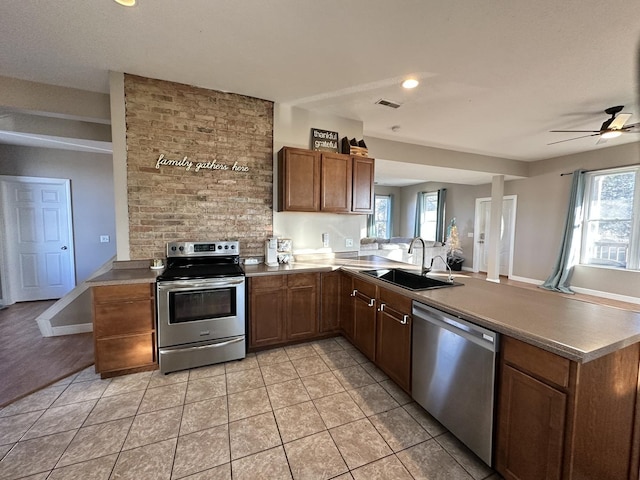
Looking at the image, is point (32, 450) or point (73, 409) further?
point (73, 409)

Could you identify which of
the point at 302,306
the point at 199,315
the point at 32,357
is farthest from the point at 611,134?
the point at 32,357

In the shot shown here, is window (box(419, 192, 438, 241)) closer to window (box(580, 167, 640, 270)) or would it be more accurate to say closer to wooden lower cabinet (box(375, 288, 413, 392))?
window (box(580, 167, 640, 270))

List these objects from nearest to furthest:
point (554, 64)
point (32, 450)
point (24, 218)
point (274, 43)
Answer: point (32, 450)
point (274, 43)
point (554, 64)
point (24, 218)

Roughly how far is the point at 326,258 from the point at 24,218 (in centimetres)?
515

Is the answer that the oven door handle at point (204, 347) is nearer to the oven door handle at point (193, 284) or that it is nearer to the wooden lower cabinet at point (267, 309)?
the wooden lower cabinet at point (267, 309)

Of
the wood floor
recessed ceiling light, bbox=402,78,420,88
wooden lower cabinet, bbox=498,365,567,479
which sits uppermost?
recessed ceiling light, bbox=402,78,420,88

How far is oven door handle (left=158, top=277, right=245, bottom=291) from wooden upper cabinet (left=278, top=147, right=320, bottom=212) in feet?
3.44

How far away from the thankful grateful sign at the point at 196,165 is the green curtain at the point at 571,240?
6395 millimetres

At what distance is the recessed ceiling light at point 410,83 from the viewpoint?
105 inches

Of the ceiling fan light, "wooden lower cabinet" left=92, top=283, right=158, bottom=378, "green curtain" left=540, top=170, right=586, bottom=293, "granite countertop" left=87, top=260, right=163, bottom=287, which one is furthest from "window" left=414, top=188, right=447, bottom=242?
"wooden lower cabinet" left=92, top=283, right=158, bottom=378

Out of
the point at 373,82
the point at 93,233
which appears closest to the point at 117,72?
the point at 373,82

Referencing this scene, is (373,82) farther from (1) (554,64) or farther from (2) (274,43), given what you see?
(1) (554,64)

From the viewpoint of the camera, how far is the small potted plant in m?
7.65

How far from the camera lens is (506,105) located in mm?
3223
